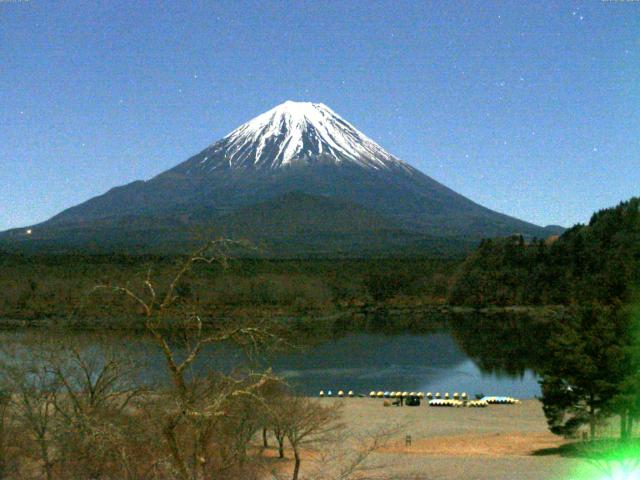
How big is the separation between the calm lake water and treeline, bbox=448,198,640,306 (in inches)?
1180

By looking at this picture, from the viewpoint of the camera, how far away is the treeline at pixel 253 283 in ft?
246

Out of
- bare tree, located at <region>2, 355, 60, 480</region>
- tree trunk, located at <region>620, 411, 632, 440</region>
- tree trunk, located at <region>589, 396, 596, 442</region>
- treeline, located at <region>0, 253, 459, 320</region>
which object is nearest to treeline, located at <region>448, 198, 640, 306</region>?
treeline, located at <region>0, 253, 459, 320</region>

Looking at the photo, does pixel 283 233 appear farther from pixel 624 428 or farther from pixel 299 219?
pixel 624 428

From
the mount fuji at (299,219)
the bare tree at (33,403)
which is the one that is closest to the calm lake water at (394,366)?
the bare tree at (33,403)

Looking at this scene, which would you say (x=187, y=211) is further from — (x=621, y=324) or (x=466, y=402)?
(x=621, y=324)

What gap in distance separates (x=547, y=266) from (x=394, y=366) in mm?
49617

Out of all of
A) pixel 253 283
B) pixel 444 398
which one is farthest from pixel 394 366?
pixel 253 283

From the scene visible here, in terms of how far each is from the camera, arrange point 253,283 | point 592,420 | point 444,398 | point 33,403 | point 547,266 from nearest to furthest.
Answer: point 33,403 → point 592,420 → point 444,398 → point 253,283 → point 547,266

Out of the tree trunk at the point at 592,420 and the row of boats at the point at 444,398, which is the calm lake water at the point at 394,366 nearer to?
the row of boats at the point at 444,398

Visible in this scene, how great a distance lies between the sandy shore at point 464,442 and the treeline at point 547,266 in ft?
183

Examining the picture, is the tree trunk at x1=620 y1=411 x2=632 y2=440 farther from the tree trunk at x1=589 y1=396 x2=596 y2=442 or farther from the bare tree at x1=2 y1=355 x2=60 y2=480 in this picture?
the bare tree at x1=2 y1=355 x2=60 y2=480

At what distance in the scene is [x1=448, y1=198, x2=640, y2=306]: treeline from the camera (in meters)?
85.0

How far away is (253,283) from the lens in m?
86.4

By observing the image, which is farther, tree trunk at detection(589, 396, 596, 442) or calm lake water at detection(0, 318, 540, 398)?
calm lake water at detection(0, 318, 540, 398)
